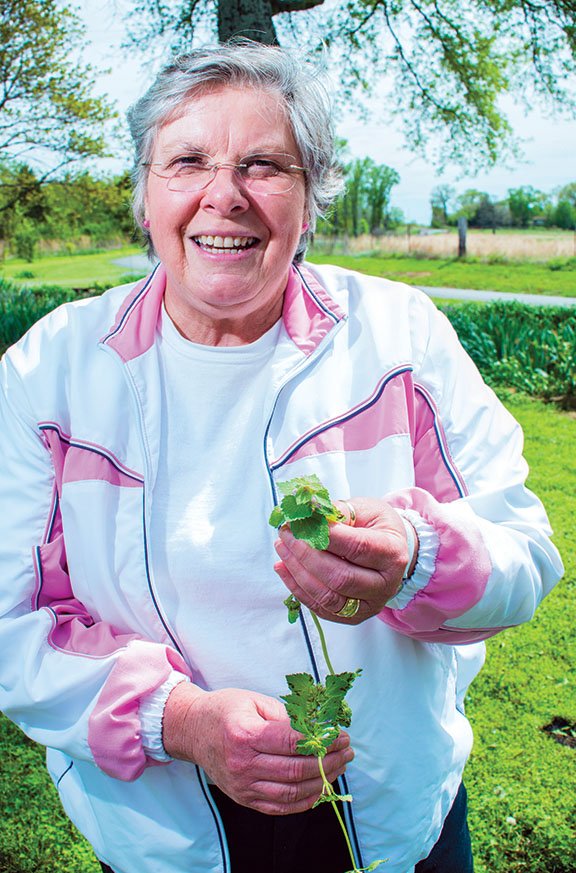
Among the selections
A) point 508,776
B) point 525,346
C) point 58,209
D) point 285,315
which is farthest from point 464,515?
point 58,209

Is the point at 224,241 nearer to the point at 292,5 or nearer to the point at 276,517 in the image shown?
the point at 276,517

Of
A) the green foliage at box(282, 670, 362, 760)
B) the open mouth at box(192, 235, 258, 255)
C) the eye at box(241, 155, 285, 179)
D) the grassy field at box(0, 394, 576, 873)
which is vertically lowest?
the grassy field at box(0, 394, 576, 873)

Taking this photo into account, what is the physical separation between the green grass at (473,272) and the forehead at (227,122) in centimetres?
819

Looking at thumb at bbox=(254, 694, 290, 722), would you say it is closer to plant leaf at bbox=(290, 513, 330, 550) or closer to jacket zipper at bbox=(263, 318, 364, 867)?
jacket zipper at bbox=(263, 318, 364, 867)

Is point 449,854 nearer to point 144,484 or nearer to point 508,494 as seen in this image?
point 508,494

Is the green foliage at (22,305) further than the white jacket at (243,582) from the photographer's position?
Yes

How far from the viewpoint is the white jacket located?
1.41 m

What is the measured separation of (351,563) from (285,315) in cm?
66

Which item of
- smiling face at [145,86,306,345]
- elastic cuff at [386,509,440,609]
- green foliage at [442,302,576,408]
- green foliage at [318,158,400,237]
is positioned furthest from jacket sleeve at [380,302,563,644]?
green foliage at [318,158,400,237]

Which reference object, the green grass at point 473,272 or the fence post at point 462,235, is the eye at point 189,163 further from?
the fence post at point 462,235

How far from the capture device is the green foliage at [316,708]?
120 centimetres

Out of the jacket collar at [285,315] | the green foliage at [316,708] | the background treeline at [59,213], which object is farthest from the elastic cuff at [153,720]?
the background treeline at [59,213]

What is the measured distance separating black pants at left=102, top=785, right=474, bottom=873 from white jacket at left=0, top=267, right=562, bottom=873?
0.05 meters

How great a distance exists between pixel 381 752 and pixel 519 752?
81.9 inches
